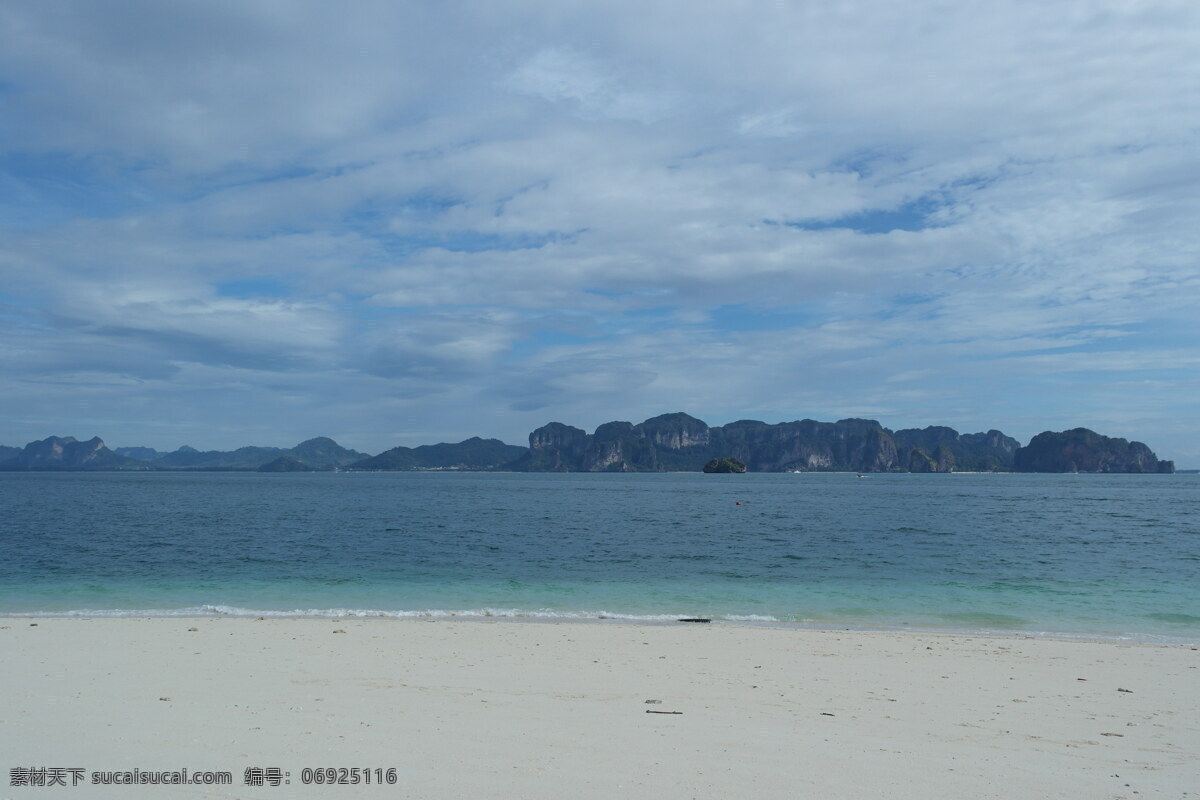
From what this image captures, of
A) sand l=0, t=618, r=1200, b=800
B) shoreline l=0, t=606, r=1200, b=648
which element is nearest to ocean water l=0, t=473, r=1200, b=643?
shoreline l=0, t=606, r=1200, b=648

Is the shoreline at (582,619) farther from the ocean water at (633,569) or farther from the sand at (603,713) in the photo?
the sand at (603,713)

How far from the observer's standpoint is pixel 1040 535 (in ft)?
152

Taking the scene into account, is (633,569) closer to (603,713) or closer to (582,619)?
(582,619)

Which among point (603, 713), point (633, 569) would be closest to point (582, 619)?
point (603, 713)

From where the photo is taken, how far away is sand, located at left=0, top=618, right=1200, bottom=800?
7527 mm

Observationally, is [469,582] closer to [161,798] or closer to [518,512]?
[161,798]

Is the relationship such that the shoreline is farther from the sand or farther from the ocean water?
the sand

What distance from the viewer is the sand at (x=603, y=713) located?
7527 mm

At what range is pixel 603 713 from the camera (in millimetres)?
9992

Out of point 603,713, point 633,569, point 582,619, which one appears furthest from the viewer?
point 633,569

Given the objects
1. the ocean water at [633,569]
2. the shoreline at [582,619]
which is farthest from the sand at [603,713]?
the ocean water at [633,569]

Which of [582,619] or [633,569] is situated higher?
[582,619]

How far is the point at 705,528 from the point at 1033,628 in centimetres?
3249

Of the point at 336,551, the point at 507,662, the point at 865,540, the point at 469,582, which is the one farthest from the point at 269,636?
the point at 865,540
